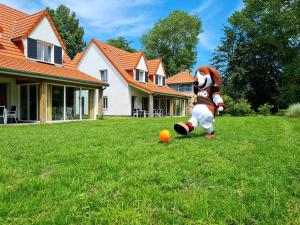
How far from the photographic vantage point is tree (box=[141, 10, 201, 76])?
5741 centimetres

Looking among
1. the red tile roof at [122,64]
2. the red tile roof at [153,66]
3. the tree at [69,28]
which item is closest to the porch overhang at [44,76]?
the red tile roof at [122,64]

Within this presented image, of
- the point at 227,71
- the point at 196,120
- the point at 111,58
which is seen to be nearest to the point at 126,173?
the point at 196,120

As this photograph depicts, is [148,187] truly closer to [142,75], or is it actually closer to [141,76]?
[141,76]

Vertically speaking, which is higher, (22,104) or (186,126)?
→ (22,104)

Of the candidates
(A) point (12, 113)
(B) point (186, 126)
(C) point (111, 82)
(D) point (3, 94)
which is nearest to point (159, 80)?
(C) point (111, 82)

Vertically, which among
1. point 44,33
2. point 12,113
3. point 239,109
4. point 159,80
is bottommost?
point 12,113

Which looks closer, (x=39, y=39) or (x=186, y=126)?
(x=186, y=126)

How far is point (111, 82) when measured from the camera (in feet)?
88.4

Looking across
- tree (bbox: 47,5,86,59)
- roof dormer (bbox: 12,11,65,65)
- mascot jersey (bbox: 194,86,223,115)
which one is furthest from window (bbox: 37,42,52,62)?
tree (bbox: 47,5,86,59)

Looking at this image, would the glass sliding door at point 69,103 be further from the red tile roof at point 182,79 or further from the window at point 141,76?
the red tile roof at point 182,79

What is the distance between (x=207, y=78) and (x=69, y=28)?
44804 mm

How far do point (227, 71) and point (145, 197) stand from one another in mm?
39169

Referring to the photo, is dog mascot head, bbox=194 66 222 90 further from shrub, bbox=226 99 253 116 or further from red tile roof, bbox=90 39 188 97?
shrub, bbox=226 99 253 116

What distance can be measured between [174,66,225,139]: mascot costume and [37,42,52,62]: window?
1207 centimetres
